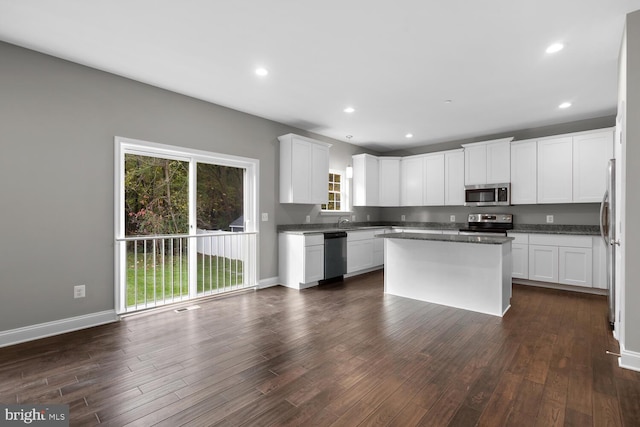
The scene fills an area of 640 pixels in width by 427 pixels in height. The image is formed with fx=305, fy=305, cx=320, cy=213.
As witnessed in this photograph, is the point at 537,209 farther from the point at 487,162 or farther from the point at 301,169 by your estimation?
the point at 301,169

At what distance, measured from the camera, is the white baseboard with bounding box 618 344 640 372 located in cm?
235

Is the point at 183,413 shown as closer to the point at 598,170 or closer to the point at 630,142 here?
the point at 630,142

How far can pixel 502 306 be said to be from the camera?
3.62 meters

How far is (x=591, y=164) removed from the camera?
475 cm

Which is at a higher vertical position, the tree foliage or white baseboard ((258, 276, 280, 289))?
the tree foliage

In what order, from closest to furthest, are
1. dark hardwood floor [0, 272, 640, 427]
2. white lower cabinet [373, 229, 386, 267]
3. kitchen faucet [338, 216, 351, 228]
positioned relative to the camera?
dark hardwood floor [0, 272, 640, 427], white lower cabinet [373, 229, 386, 267], kitchen faucet [338, 216, 351, 228]

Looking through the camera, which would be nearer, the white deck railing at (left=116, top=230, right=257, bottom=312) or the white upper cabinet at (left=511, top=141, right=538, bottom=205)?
the white deck railing at (left=116, top=230, right=257, bottom=312)

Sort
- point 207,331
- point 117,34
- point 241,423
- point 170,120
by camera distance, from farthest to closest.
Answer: point 170,120, point 207,331, point 117,34, point 241,423

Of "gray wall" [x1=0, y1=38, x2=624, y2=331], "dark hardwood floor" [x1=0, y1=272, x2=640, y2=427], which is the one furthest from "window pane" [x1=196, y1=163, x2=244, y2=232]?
"dark hardwood floor" [x1=0, y1=272, x2=640, y2=427]

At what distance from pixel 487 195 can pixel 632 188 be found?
3444mm

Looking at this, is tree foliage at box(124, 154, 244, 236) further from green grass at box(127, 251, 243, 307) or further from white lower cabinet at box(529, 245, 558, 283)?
white lower cabinet at box(529, 245, 558, 283)

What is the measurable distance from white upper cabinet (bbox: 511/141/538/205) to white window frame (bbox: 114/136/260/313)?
14.8ft

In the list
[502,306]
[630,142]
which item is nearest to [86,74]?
[630,142]

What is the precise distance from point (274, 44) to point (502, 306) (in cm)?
381
